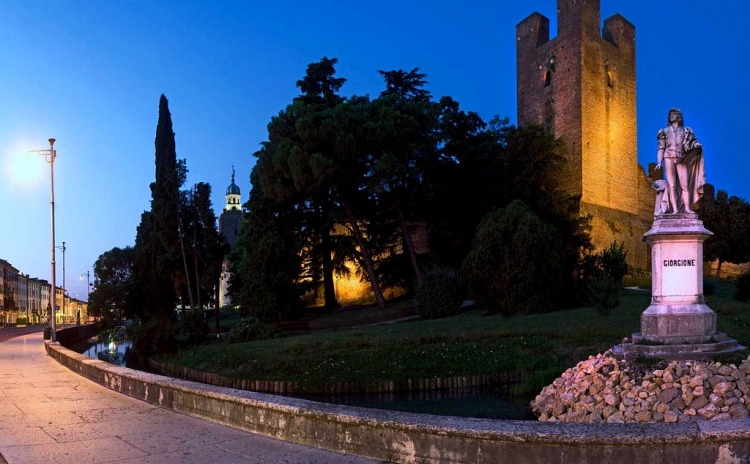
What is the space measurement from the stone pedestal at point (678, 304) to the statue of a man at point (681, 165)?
0.35 metres

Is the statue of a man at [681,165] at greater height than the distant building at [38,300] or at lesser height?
greater

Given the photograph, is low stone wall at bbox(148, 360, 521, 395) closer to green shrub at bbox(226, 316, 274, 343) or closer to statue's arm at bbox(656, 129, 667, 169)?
statue's arm at bbox(656, 129, 667, 169)

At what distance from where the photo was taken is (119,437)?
6.54 meters

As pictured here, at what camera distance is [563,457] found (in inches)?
168

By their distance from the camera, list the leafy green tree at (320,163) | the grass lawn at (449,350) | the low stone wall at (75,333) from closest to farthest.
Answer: the grass lawn at (449,350), the low stone wall at (75,333), the leafy green tree at (320,163)

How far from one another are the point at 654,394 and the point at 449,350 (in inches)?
418

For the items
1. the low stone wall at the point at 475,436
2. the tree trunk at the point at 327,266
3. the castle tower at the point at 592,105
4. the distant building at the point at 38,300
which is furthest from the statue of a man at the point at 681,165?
the distant building at the point at 38,300

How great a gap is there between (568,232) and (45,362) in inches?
1057

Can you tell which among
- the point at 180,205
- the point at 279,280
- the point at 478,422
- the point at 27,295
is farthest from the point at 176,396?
the point at 27,295

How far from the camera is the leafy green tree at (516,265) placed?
27.8 meters

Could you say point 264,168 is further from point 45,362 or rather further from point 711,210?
point 711,210

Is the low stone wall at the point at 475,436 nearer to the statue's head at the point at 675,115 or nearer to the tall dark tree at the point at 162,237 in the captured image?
the statue's head at the point at 675,115

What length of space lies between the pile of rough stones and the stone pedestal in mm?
491

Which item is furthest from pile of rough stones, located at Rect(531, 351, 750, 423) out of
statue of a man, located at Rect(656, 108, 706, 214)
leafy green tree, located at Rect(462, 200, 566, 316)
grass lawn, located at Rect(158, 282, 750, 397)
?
leafy green tree, located at Rect(462, 200, 566, 316)
